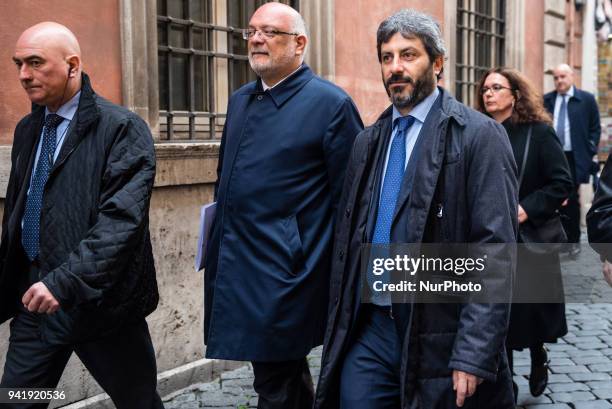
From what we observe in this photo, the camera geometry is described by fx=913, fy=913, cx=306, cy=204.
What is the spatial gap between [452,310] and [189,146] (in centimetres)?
293

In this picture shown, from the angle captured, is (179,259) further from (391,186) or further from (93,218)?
(391,186)

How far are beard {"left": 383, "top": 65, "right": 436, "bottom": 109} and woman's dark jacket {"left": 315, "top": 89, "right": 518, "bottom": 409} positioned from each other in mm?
73

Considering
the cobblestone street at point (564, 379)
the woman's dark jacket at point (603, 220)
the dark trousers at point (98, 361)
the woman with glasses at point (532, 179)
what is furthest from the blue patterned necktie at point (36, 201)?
the woman with glasses at point (532, 179)

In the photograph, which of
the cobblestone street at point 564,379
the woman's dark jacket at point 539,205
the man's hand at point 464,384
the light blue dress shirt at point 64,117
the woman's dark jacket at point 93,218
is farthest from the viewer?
the cobblestone street at point 564,379

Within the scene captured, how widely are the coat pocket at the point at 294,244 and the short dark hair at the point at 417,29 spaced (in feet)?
3.09

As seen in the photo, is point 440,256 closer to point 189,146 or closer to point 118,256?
point 118,256

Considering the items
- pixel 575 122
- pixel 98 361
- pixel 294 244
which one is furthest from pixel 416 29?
pixel 575 122

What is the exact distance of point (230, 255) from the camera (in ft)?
12.3

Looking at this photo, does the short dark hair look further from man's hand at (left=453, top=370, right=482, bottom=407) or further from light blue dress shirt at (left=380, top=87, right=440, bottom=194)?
man's hand at (left=453, top=370, right=482, bottom=407)

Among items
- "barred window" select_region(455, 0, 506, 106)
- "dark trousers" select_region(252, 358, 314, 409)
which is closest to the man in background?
"barred window" select_region(455, 0, 506, 106)

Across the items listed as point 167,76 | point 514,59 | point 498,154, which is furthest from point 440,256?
point 514,59

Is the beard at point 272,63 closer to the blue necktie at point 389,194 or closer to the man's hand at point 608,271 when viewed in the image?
the blue necktie at point 389,194

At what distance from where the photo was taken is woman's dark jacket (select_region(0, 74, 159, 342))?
3.14m

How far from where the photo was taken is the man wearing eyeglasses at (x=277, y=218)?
3660 millimetres
